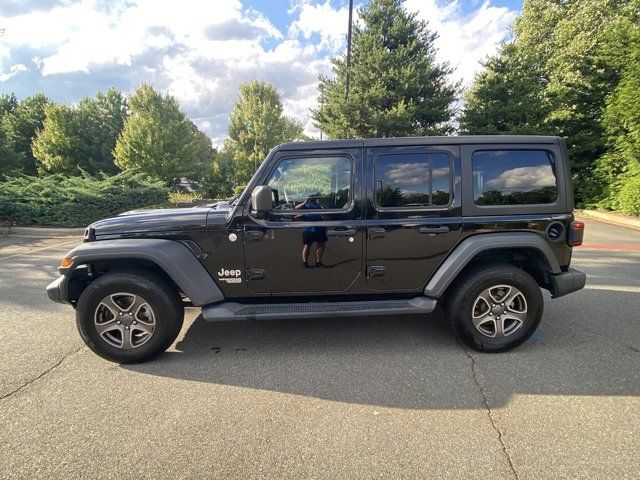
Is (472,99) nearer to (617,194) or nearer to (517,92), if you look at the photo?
(517,92)

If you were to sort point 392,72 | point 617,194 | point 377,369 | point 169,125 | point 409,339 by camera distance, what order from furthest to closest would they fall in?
point 169,125, point 392,72, point 617,194, point 409,339, point 377,369

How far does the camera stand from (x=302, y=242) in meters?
3.07

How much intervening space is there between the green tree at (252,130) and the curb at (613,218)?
17.9 m

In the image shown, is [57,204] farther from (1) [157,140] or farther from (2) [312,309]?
(1) [157,140]

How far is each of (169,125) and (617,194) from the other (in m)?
24.8

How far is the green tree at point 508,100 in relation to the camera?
1423 cm

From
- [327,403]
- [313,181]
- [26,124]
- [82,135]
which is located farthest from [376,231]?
[26,124]

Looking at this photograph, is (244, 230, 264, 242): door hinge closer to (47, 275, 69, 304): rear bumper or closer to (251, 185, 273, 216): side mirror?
(251, 185, 273, 216): side mirror

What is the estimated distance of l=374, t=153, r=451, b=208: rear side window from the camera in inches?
123

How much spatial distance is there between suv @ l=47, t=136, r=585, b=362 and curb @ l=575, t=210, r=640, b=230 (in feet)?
32.4

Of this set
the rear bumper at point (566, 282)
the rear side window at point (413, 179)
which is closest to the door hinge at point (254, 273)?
the rear side window at point (413, 179)

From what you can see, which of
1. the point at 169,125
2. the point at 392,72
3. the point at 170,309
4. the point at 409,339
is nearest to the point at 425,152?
the point at 409,339

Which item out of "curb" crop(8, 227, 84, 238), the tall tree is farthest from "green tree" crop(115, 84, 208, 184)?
"curb" crop(8, 227, 84, 238)

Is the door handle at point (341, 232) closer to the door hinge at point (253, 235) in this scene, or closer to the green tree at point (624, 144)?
the door hinge at point (253, 235)
